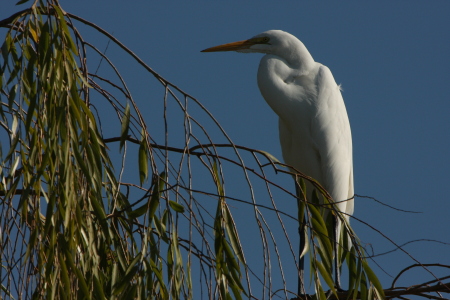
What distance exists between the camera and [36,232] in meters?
1.35

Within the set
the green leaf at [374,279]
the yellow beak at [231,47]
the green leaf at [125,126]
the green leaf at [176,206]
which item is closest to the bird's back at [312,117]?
the yellow beak at [231,47]

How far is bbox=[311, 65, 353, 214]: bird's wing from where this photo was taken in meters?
3.17

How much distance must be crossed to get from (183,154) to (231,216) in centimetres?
23

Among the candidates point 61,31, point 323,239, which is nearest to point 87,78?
point 61,31

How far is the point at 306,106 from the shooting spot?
124 inches

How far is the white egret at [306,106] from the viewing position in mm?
3109

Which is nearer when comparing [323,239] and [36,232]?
[36,232]

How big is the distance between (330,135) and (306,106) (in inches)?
7.4

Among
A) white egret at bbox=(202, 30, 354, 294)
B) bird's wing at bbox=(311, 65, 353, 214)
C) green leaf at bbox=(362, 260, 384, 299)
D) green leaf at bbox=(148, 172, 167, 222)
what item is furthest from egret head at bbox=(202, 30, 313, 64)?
green leaf at bbox=(148, 172, 167, 222)

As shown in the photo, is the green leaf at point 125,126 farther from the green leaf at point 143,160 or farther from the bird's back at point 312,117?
the bird's back at point 312,117

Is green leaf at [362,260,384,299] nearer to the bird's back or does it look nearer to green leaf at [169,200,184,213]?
green leaf at [169,200,184,213]

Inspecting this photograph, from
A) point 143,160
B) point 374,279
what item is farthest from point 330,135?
point 143,160

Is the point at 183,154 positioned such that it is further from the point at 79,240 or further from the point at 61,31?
the point at 61,31

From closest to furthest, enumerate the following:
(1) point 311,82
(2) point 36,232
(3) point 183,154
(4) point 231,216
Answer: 1. (2) point 36,232
2. (3) point 183,154
3. (4) point 231,216
4. (1) point 311,82
